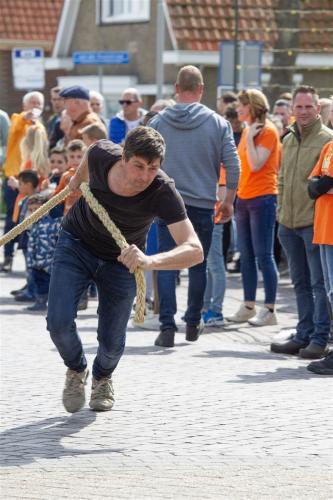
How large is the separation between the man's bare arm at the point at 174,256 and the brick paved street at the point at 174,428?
3.03ft

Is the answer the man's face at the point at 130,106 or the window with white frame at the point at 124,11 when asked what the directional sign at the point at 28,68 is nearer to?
the window with white frame at the point at 124,11

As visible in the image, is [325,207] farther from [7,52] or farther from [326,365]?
[7,52]

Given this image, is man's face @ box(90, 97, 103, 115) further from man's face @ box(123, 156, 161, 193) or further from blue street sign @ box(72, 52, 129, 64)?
man's face @ box(123, 156, 161, 193)

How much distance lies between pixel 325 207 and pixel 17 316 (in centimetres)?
398

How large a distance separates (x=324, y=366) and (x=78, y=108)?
5161mm

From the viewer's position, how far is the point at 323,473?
245 inches

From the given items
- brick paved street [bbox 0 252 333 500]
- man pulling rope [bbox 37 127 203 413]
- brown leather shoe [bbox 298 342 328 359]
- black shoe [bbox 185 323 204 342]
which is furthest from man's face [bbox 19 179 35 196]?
man pulling rope [bbox 37 127 203 413]

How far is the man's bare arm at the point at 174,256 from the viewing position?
6367 millimetres

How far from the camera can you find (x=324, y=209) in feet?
30.5

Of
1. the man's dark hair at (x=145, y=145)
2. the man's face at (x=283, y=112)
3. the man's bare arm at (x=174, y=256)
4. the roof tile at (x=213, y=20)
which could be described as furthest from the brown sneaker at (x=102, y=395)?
the roof tile at (x=213, y=20)

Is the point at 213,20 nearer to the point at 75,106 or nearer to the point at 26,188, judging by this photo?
the point at 26,188

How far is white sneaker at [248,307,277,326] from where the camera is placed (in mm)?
11766

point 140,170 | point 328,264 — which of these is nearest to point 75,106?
point 328,264

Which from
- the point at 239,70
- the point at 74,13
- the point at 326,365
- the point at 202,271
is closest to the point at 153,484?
the point at 326,365
